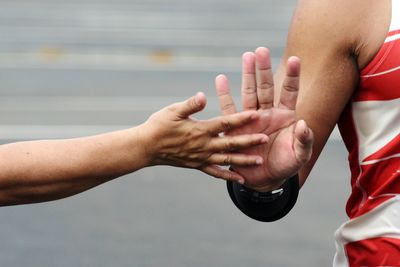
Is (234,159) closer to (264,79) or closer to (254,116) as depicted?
(254,116)

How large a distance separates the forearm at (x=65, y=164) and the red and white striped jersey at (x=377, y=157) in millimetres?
608

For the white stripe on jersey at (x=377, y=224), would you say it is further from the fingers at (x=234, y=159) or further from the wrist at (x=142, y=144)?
the wrist at (x=142, y=144)

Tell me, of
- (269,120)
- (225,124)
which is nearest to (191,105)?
(225,124)

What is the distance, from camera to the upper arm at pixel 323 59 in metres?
2.78

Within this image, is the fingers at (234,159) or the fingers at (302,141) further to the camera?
the fingers at (234,159)

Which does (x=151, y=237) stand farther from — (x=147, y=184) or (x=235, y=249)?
(x=147, y=184)

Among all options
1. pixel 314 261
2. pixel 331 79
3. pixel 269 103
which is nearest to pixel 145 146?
pixel 269 103

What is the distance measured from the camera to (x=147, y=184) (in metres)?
8.51

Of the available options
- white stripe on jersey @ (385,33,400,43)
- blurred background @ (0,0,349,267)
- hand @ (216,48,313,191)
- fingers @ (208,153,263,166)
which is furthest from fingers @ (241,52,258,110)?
→ blurred background @ (0,0,349,267)

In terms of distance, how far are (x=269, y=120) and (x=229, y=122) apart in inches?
4.8

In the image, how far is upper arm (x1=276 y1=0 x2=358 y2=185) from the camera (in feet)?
9.11

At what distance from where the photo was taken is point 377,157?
2.71m

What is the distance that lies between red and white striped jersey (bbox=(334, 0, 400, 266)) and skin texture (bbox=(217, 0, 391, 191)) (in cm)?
4

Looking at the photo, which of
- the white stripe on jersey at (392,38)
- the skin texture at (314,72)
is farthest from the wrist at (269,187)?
the white stripe on jersey at (392,38)
